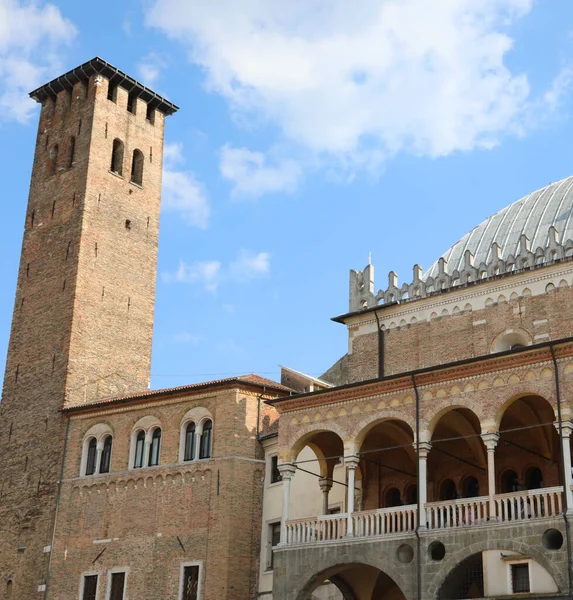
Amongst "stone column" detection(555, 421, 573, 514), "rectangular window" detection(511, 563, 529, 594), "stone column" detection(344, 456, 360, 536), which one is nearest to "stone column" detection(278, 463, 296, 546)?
"stone column" detection(344, 456, 360, 536)

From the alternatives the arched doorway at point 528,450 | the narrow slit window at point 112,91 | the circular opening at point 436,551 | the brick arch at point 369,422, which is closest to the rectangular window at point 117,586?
the brick arch at point 369,422

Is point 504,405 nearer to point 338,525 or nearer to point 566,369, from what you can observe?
point 566,369

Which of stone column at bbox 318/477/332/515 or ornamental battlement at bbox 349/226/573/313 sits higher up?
ornamental battlement at bbox 349/226/573/313

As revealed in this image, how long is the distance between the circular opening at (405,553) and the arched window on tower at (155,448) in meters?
9.31

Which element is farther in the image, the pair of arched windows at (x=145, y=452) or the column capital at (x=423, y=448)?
the pair of arched windows at (x=145, y=452)

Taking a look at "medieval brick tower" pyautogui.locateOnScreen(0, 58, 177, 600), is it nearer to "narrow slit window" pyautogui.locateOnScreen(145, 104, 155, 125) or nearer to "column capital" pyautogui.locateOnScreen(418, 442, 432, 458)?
"narrow slit window" pyautogui.locateOnScreen(145, 104, 155, 125)

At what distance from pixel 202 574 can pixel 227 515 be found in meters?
1.59

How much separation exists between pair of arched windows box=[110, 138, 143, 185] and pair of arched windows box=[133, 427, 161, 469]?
1052cm

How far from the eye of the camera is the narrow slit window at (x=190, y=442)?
26375mm

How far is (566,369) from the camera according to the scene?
60.8 ft

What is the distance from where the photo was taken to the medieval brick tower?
95.6 feet

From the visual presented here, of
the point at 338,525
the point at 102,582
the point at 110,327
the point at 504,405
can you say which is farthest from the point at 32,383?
the point at 504,405

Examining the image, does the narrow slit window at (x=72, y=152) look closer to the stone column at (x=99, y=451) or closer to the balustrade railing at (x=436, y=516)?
the stone column at (x=99, y=451)

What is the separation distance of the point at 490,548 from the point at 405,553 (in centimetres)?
196
